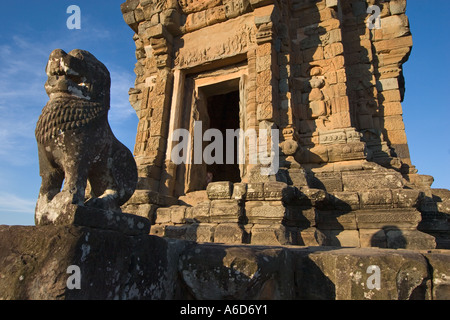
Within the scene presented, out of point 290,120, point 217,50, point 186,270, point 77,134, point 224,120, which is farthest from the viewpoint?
point 224,120

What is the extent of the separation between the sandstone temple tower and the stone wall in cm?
211

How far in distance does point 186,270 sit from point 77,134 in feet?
4.13

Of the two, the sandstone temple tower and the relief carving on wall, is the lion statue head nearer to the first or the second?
the sandstone temple tower

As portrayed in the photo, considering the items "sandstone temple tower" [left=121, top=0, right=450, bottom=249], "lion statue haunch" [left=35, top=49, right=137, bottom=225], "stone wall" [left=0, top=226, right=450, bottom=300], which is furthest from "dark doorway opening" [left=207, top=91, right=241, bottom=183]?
"stone wall" [left=0, top=226, right=450, bottom=300]

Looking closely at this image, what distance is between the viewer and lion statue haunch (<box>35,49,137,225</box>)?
220 centimetres

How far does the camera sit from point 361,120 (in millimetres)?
7395

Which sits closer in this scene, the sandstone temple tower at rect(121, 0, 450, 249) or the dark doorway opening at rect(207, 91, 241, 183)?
the sandstone temple tower at rect(121, 0, 450, 249)

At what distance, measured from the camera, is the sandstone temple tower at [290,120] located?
478 centimetres

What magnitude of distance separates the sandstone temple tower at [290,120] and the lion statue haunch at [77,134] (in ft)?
8.32

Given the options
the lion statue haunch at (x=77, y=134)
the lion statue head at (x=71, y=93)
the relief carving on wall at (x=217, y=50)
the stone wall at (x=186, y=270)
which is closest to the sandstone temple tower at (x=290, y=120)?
the relief carving on wall at (x=217, y=50)

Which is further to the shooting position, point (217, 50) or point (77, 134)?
point (217, 50)

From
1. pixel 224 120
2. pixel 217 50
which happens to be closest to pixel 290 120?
pixel 217 50

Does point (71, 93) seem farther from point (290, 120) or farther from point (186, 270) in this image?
point (290, 120)

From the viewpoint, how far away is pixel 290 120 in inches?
256
